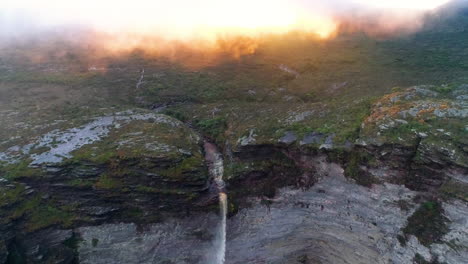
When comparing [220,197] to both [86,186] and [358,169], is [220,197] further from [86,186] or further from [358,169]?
[358,169]

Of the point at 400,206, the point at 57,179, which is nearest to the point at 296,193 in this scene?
the point at 400,206

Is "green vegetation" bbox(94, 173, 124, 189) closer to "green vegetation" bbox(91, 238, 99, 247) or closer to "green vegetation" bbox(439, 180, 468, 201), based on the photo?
"green vegetation" bbox(91, 238, 99, 247)

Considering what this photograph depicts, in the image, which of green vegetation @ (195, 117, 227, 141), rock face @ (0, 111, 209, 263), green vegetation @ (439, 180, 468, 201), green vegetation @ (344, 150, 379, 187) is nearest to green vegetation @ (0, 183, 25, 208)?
rock face @ (0, 111, 209, 263)

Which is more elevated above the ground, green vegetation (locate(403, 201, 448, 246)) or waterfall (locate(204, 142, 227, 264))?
green vegetation (locate(403, 201, 448, 246))

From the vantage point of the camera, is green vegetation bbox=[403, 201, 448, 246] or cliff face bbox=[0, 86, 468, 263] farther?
cliff face bbox=[0, 86, 468, 263]

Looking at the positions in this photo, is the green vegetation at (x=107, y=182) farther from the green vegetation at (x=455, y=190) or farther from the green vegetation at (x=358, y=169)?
the green vegetation at (x=455, y=190)

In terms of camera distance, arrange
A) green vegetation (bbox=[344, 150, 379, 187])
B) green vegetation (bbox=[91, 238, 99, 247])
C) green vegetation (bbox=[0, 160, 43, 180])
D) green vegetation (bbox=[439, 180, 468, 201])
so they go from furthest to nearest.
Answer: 1. green vegetation (bbox=[0, 160, 43, 180])
2. green vegetation (bbox=[91, 238, 99, 247])
3. green vegetation (bbox=[344, 150, 379, 187])
4. green vegetation (bbox=[439, 180, 468, 201])

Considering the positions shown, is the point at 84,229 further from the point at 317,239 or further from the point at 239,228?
the point at 317,239
